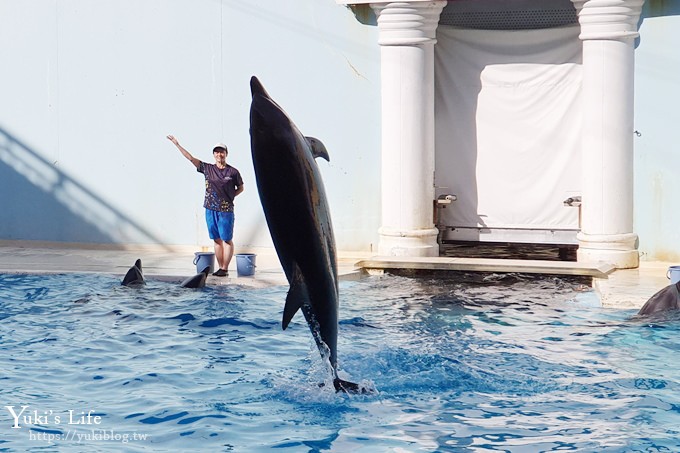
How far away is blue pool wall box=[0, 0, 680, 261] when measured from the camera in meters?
11.6

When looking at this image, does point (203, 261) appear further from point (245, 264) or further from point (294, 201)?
point (294, 201)

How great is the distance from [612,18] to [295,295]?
265 inches

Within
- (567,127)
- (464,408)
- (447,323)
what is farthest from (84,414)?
(567,127)

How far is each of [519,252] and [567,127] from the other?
153 centimetres

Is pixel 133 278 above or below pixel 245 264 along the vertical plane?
below

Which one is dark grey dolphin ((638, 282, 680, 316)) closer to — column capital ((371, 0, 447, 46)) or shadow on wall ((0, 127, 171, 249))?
column capital ((371, 0, 447, 46))

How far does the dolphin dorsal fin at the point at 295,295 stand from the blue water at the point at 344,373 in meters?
0.94

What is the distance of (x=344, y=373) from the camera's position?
6.57 m

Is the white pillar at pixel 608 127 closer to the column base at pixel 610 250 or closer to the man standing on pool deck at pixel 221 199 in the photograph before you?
the column base at pixel 610 250

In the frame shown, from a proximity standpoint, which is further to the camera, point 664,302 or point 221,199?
point 221,199

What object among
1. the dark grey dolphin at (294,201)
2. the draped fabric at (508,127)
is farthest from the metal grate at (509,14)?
the dark grey dolphin at (294,201)

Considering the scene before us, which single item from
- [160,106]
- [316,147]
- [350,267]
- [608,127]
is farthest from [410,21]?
[316,147]

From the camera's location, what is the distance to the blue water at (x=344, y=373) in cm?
538

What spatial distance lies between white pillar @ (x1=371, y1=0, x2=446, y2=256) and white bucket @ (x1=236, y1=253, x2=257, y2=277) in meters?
1.74
